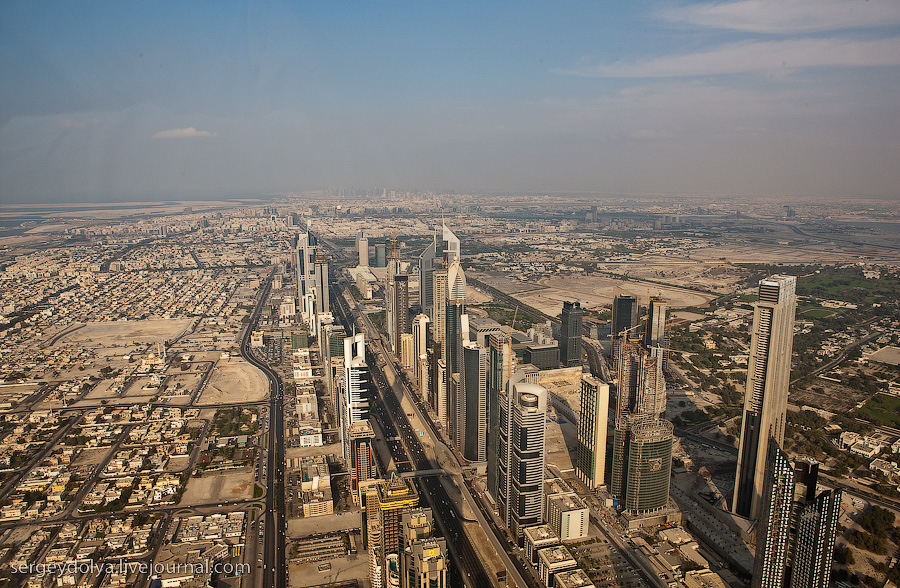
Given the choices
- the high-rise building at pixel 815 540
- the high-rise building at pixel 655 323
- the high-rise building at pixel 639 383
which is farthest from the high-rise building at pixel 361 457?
the high-rise building at pixel 655 323

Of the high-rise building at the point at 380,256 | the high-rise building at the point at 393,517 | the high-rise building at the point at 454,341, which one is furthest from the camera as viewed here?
the high-rise building at the point at 380,256

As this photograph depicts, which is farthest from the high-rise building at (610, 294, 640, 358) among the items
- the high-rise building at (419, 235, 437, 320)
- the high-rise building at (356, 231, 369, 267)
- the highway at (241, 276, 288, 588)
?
the high-rise building at (356, 231, 369, 267)

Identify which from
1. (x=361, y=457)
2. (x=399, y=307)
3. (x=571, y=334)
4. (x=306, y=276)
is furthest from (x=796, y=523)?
(x=306, y=276)

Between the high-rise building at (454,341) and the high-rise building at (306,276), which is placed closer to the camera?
the high-rise building at (454,341)

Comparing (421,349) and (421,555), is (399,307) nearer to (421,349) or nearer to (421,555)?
(421,349)

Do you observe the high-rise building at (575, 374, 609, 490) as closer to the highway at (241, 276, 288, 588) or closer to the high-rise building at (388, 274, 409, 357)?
the highway at (241, 276, 288, 588)

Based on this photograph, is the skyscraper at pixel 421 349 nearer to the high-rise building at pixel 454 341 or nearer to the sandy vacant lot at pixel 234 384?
the high-rise building at pixel 454 341

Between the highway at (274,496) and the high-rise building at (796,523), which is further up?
the high-rise building at (796,523)
